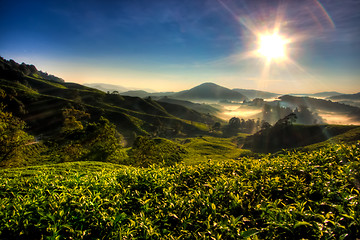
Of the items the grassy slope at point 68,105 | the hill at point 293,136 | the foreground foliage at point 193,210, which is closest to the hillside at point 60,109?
the grassy slope at point 68,105

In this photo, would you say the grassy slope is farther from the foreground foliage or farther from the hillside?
the foreground foliage

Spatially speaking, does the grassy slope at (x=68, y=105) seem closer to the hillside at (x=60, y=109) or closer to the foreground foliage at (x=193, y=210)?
the hillside at (x=60, y=109)

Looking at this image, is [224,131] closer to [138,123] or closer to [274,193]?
[138,123]

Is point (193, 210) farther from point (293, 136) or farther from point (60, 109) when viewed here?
point (60, 109)

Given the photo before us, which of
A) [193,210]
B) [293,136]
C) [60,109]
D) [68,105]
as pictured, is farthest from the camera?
[68,105]

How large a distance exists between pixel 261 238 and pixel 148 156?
106 feet

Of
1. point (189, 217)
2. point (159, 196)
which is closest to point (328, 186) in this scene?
point (189, 217)

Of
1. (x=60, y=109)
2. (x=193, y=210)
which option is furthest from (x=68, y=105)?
(x=193, y=210)

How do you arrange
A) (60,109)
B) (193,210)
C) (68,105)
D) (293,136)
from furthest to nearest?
(68,105) → (60,109) → (293,136) → (193,210)

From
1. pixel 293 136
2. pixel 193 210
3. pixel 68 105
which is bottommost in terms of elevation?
pixel 293 136

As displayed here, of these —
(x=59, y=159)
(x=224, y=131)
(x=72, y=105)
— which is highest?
(x=72, y=105)

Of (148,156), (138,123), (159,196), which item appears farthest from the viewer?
(138,123)

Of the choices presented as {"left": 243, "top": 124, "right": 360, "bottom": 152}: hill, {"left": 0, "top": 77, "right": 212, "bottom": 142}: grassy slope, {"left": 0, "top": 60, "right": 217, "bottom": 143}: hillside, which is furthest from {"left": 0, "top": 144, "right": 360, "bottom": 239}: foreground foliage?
{"left": 243, "top": 124, "right": 360, "bottom": 152}: hill

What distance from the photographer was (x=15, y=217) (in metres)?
4.25
